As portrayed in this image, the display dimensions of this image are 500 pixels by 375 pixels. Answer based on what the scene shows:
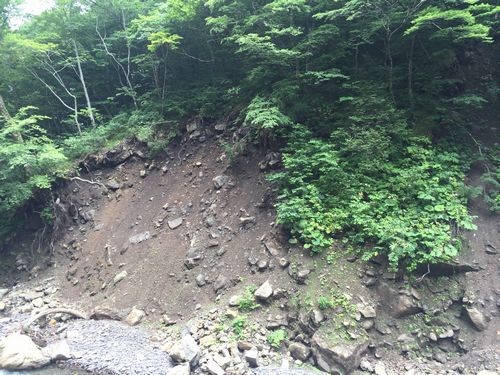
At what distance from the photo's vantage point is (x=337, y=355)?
233 inches

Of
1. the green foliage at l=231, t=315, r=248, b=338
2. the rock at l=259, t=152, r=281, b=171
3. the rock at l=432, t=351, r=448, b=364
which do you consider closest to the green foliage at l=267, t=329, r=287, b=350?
the green foliage at l=231, t=315, r=248, b=338

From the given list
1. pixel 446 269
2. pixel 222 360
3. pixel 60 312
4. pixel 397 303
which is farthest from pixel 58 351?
pixel 446 269

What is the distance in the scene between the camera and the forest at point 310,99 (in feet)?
23.9

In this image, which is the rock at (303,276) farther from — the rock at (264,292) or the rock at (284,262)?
the rock at (264,292)

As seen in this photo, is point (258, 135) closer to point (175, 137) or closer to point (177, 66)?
point (175, 137)

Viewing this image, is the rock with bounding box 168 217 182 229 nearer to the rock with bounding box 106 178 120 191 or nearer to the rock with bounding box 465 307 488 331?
the rock with bounding box 106 178 120 191

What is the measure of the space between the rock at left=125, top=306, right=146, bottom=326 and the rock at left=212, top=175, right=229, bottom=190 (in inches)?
158

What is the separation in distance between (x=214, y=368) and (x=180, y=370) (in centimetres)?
66

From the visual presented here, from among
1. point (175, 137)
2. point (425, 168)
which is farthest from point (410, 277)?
point (175, 137)

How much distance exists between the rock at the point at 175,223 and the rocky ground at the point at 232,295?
0.12 feet

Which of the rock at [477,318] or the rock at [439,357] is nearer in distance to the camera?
the rock at [439,357]

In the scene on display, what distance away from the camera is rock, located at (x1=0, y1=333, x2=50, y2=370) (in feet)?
22.4

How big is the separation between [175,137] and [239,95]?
2.87 m

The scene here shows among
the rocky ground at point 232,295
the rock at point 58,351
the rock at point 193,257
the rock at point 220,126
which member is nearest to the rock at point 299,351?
the rocky ground at point 232,295
